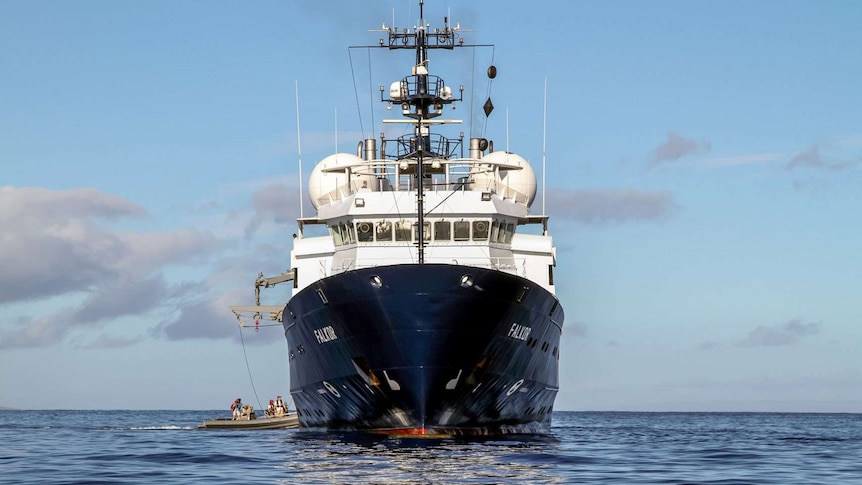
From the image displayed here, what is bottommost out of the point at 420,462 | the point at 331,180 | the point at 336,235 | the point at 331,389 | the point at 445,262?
the point at 420,462

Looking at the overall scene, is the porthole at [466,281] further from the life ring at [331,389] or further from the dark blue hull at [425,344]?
the life ring at [331,389]

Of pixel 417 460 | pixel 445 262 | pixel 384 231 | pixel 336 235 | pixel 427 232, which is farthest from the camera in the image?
pixel 336 235

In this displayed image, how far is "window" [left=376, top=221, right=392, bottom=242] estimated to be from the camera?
46.8m

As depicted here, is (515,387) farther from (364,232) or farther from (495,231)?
(364,232)

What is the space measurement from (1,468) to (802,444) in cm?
3191

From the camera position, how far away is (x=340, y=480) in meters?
27.0

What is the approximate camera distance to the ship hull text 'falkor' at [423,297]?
38250mm

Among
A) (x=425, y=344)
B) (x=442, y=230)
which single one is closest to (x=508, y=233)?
(x=442, y=230)

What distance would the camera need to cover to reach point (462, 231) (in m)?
46.9

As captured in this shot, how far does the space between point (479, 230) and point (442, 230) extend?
1422mm

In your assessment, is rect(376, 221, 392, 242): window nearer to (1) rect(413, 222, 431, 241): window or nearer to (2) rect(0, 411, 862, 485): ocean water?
(1) rect(413, 222, 431, 241): window

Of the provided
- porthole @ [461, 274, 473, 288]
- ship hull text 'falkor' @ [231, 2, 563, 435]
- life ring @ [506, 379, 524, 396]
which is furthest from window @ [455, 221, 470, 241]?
porthole @ [461, 274, 473, 288]

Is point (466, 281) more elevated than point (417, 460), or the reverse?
point (466, 281)

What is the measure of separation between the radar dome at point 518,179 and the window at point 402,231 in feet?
29.2
